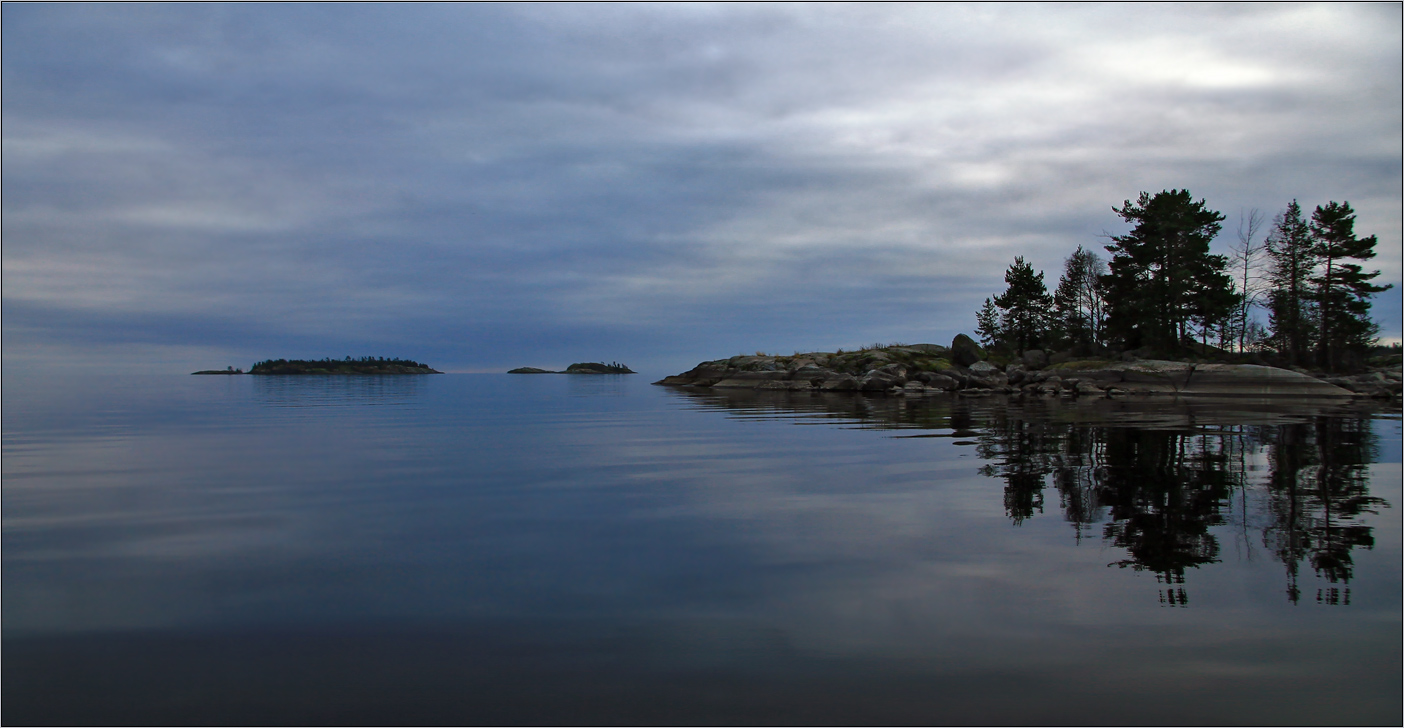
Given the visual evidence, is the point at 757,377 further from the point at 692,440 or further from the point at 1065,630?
the point at 1065,630

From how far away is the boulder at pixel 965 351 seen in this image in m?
64.6

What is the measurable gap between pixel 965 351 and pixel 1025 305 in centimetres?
694

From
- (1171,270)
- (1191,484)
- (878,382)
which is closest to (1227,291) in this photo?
(1171,270)

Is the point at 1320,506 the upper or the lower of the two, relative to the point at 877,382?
lower

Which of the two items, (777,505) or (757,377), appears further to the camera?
(757,377)

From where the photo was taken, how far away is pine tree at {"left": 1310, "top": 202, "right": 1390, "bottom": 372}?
52.2 m

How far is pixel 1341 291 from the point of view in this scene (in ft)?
175

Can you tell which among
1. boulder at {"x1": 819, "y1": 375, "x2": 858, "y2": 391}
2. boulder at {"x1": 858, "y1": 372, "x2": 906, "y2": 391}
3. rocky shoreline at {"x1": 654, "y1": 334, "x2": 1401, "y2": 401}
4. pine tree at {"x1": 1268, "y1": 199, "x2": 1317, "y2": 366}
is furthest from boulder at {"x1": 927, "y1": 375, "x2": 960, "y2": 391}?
pine tree at {"x1": 1268, "y1": 199, "x2": 1317, "y2": 366}

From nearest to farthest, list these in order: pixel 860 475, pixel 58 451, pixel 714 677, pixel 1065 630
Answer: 1. pixel 714 677
2. pixel 1065 630
3. pixel 860 475
4. pixel 58 451

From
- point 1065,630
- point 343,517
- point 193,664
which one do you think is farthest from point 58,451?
point 1065,630

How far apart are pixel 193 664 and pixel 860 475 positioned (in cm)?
950

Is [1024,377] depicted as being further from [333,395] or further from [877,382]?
[333,395]

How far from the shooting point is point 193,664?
4484mm

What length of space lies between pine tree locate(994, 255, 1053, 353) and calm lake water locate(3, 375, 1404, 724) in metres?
55.7
